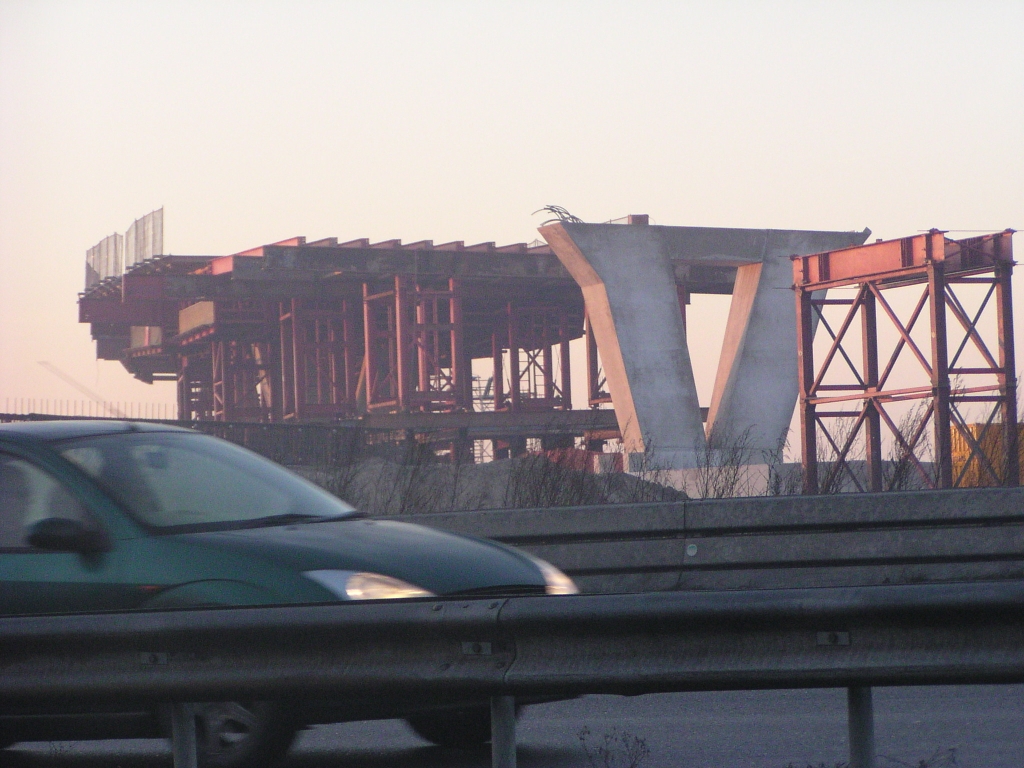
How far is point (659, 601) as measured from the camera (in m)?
3.70

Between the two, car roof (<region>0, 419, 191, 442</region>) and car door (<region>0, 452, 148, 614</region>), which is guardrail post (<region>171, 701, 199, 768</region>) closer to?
car door (<region>0, 452, 148, 614</region>)

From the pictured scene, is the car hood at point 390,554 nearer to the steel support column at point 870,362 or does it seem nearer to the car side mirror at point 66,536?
the car side mirror at point 66,536

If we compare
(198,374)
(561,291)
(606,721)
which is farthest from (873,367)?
(198,374)

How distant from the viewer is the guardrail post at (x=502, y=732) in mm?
3781

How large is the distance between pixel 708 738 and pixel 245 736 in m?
1.80

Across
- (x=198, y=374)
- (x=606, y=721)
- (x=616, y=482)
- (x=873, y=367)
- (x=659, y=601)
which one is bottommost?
(x=606, y=721)

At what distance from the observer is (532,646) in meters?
3.84

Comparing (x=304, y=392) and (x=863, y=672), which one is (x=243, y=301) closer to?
(x=304, y=392)

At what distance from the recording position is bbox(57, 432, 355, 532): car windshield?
5.43m

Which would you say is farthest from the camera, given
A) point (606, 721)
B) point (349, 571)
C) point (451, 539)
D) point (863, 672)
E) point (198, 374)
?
point (198, 374)

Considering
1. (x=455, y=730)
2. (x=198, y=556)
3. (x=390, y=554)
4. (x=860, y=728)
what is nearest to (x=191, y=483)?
(x=198, y=556)

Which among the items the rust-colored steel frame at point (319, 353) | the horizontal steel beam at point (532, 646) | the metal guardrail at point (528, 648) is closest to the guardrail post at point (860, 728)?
the metal guardrail at point (528, 648)

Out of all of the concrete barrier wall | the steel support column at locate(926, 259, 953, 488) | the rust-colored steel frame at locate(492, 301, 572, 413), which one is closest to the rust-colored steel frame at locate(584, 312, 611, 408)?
the rust-colored steel frame at locate(492, 301, 572, 413)

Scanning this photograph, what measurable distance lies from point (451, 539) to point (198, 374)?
7743 centimetres
